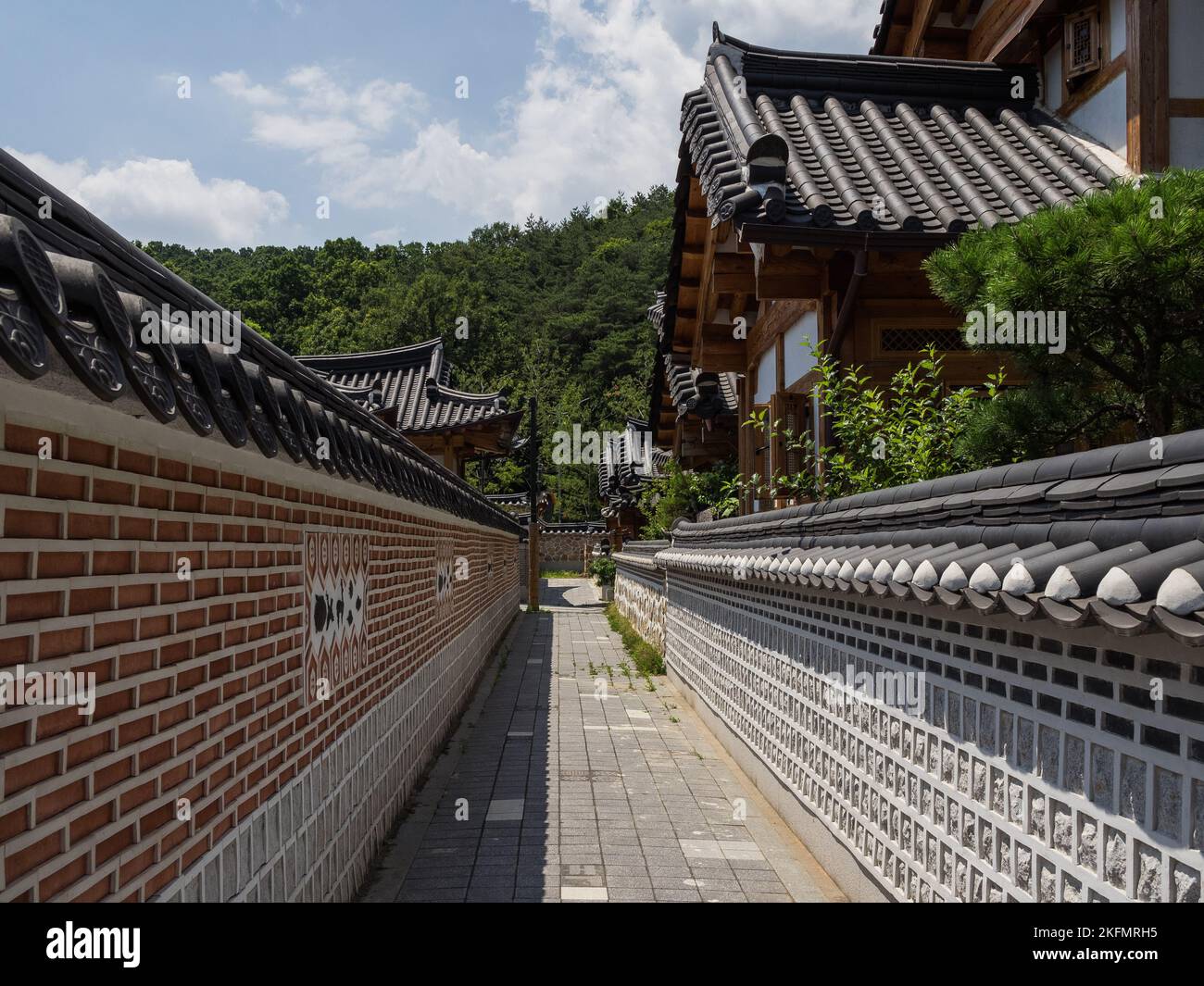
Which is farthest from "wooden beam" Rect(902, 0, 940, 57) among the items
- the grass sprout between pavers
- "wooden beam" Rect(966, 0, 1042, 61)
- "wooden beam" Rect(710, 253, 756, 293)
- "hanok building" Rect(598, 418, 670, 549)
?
"hanok building" Rect(598, 418, 670, 549)

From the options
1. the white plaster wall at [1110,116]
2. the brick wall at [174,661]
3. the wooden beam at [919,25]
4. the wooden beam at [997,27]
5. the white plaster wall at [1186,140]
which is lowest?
the brick wall at [174,661]

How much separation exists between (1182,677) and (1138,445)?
2.17 ft

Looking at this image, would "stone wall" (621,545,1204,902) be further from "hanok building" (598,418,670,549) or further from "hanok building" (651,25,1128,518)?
"hanok building" (598,418,670,549)

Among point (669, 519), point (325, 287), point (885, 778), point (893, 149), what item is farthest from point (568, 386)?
point (885, 778)

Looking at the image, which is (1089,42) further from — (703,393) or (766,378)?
(703,393)

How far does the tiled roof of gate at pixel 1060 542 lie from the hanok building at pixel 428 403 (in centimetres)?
1642

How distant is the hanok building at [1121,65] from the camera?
8477mm

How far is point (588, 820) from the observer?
7.74m

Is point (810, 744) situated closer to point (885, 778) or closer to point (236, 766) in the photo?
point (885, 778)

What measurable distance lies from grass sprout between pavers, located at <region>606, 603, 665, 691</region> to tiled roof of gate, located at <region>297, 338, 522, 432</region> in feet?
18.2

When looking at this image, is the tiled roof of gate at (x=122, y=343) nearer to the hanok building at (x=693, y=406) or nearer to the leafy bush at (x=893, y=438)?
the leafy bush at (x=893, y=438)

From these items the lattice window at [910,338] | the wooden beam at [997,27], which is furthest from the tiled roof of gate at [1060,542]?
the wooden beam at [997,27]
